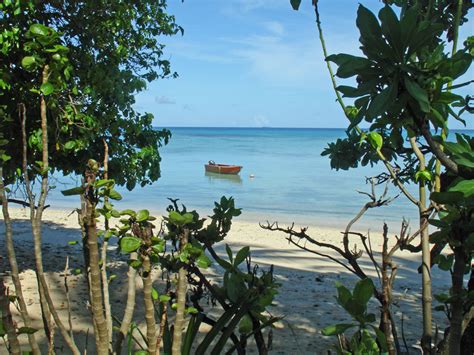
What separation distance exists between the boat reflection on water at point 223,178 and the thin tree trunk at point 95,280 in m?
29.5

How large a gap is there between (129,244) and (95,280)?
0.52ft

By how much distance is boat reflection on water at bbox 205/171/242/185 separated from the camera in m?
32.0

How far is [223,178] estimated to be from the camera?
3297 centimetres

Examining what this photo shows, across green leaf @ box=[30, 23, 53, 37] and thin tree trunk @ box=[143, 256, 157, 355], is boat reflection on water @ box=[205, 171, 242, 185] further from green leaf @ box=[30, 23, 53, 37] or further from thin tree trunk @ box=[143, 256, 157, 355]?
thin tree trunk @ box=[143, 256, 157, 355]

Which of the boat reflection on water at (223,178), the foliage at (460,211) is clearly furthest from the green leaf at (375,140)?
the boat reflection on water at (223,178)

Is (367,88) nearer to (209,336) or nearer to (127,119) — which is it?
(209,336)

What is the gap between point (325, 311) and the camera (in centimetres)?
534

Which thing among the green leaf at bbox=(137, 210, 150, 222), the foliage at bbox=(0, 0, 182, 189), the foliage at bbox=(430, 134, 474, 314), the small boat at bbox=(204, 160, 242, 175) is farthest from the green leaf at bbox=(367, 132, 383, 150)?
the small boat at bbox=(204, 160, 242, 175)

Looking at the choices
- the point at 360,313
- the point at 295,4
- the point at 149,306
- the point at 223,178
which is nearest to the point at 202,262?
the point at 149,306

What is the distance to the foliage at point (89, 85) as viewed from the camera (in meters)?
4.26

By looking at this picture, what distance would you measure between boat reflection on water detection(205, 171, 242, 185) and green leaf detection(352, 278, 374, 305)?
2933cm

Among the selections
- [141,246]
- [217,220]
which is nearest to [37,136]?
[217,220]

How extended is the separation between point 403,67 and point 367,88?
0.10 metres

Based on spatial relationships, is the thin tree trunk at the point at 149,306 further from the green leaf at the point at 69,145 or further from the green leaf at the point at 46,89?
the green leaf at the point at 69,145
